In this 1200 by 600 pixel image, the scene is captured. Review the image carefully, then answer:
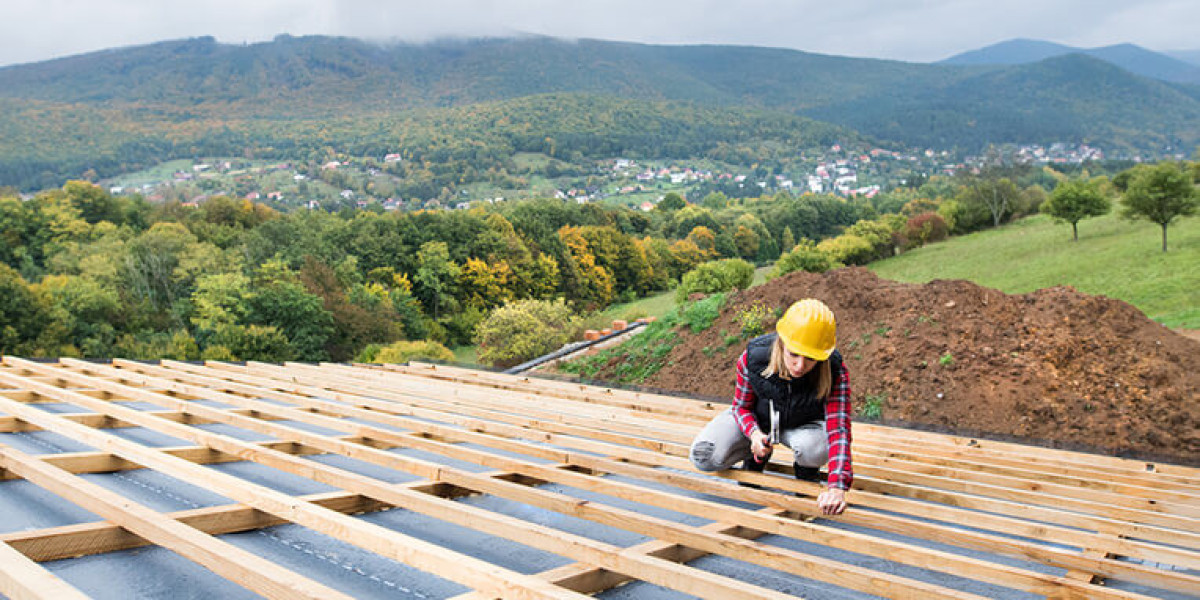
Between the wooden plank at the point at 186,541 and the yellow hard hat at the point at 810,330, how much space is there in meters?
1.98

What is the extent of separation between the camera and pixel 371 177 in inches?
3957

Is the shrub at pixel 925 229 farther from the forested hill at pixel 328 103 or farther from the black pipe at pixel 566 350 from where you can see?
the forested hill at pixel 328 103

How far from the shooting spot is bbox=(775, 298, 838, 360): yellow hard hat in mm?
2836

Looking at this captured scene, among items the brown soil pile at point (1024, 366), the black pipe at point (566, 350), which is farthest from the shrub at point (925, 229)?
the brown soil pile at point (1024, 366)

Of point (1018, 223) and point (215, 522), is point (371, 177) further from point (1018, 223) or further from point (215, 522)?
point (215, 522)

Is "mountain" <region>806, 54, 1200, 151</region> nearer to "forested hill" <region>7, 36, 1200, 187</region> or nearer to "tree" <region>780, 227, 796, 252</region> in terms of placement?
"forested hill" <region>7, 36, 1200, 187</region>

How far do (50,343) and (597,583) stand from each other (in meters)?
36.7

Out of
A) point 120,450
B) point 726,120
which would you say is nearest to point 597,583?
point 120,450

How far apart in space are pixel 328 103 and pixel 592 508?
166 m

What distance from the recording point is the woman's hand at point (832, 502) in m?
2.70

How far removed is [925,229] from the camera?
4334cm

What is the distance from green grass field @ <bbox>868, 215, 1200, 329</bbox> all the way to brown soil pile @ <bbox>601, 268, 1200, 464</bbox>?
28.3ft

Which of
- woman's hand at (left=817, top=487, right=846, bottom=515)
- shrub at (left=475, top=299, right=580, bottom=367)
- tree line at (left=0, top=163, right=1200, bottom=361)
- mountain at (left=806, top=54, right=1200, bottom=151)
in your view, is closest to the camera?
woman's hand at (left=817, top=487, right=846, bottom=515)

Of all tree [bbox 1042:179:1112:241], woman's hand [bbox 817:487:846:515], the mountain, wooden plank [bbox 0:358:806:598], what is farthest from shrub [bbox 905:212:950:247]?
the mountain
